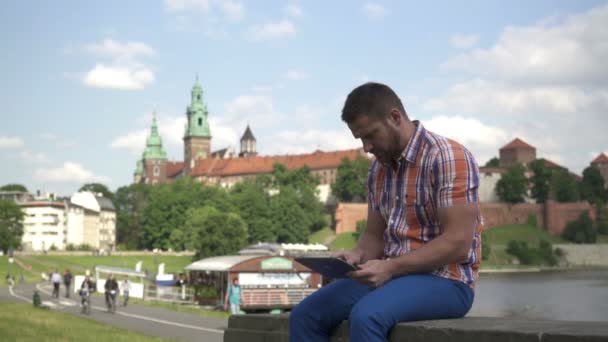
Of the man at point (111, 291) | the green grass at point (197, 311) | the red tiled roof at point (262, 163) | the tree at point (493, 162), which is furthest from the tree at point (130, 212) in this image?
the man at point (111, 291)

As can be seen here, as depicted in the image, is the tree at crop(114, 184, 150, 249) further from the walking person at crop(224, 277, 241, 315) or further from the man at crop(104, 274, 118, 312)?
the man at crop(104, 274, 118, 312)

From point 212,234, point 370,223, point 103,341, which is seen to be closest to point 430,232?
point 370,223

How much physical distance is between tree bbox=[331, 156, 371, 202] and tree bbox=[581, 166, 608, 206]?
3298 centimetres

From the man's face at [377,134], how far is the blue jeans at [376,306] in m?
0.58

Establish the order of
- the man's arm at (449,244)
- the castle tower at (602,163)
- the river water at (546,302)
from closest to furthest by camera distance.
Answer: the man's arm at (449,244) < the river water at (546,302) < the castle tower at (602,163)

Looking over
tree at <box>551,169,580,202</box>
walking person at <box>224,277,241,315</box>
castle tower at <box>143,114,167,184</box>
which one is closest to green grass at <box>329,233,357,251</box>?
tree at <box>551,169,580,202</box>

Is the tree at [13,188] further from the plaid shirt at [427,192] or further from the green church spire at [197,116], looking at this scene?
the plaid shirt at [427,192]

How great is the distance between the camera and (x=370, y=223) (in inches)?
180

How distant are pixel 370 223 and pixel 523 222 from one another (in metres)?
125

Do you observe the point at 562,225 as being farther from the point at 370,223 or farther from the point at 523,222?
the point at 370,223

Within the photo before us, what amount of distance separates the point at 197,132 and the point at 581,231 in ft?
258

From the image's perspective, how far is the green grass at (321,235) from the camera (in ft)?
397

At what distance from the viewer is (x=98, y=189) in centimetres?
16412

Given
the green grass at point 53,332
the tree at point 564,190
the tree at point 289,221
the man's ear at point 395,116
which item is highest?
the tree at point 564,190
